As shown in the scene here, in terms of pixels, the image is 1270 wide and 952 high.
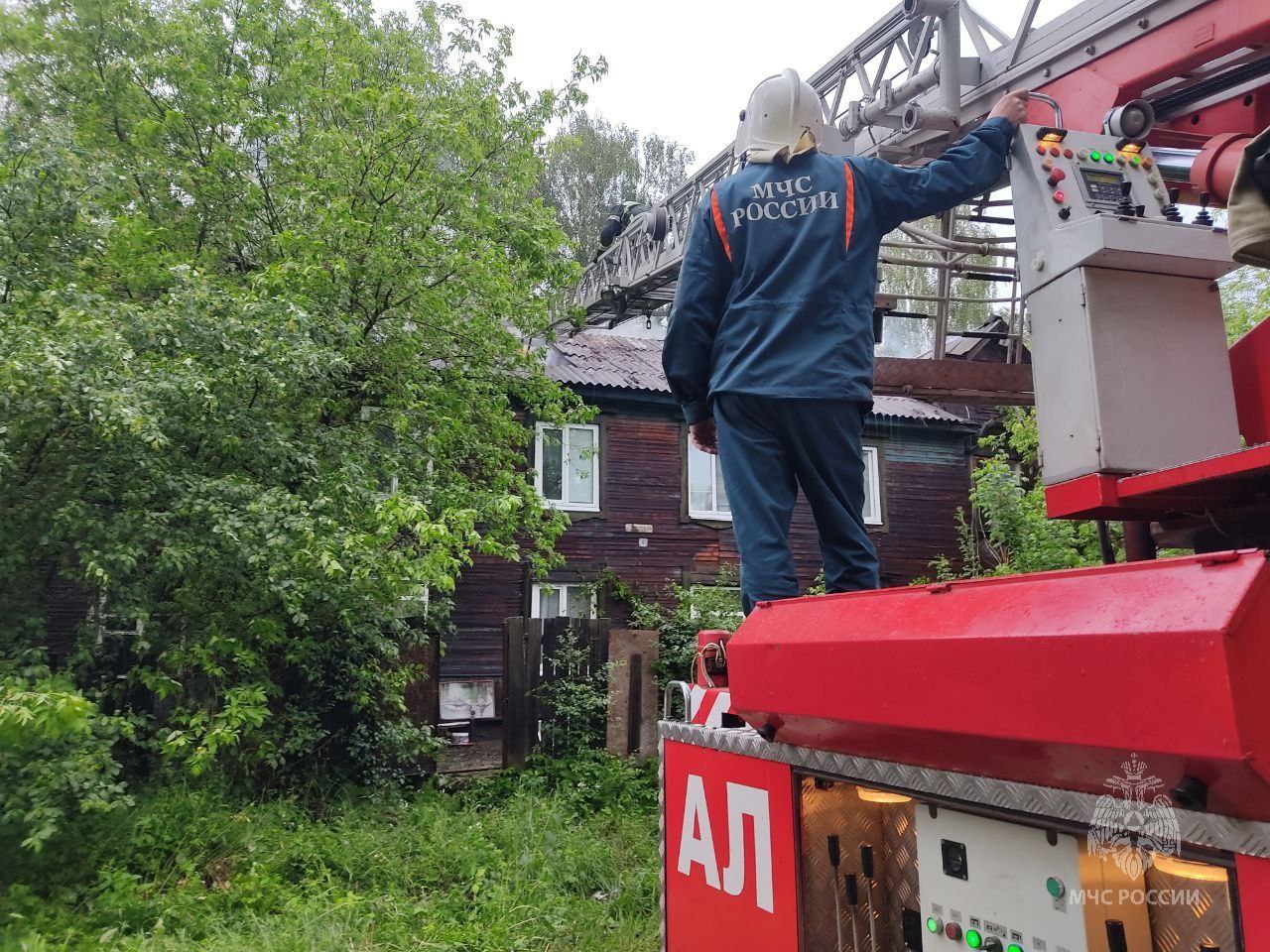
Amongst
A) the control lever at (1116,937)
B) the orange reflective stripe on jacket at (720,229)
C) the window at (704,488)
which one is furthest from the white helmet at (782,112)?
the window at (704,488)

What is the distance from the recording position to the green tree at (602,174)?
109 ft

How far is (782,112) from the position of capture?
315cm

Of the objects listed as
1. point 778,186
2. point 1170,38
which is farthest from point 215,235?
point 1170,38

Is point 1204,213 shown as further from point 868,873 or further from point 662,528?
point 662,528

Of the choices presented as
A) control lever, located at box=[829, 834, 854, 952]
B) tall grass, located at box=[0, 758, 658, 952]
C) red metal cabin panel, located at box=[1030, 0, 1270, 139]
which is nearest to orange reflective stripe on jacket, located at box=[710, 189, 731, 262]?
red metal cabin panel, located at box=[1030, 0, 1270, 139]

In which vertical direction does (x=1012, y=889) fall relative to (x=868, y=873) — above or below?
above

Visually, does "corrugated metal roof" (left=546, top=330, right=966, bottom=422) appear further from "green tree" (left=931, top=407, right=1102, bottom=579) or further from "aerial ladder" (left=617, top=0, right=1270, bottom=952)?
"aerial ladder" (left=617, top=0, right=1270, bottom=952)

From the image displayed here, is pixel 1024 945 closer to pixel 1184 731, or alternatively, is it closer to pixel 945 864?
pixel 945 864

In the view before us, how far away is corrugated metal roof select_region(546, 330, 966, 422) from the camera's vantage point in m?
14.2

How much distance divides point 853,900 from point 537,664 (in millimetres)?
7999

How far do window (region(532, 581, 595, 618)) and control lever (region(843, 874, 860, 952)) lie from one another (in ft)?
37.7

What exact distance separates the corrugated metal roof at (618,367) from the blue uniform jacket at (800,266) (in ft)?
32.7

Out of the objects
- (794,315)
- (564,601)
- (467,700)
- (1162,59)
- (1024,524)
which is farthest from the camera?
(564,601)

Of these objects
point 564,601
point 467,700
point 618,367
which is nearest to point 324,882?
point 467,700
